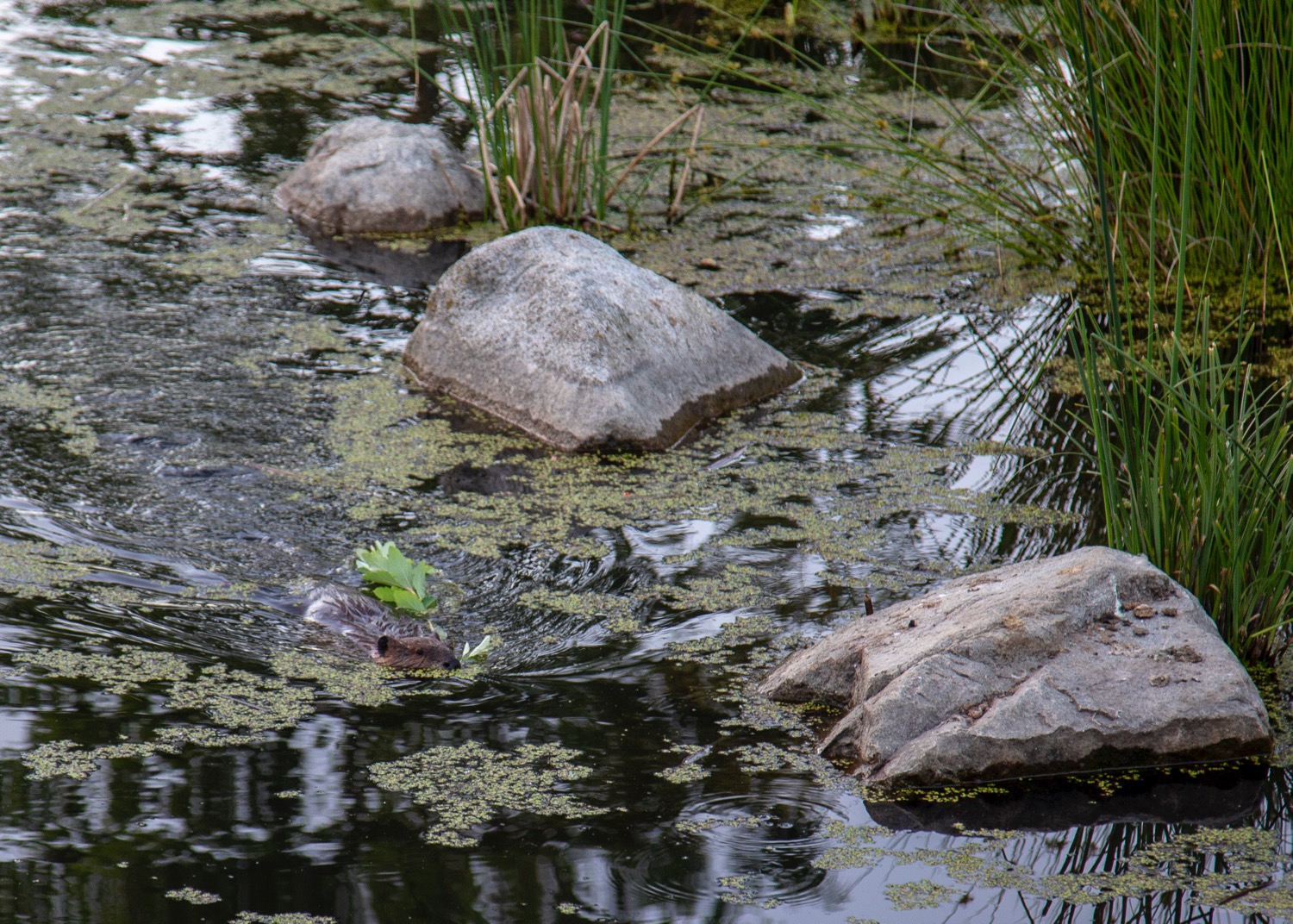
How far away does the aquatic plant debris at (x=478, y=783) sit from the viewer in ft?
8.24

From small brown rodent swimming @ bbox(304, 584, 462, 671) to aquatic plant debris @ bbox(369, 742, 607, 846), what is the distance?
0.34m

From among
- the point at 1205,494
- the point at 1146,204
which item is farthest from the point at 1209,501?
the point at 1146,204

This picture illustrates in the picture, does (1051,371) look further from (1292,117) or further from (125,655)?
(125,655)

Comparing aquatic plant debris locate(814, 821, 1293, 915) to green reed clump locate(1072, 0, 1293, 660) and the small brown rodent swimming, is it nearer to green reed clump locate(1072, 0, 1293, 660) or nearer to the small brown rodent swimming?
green reed clump locate(1072, 0, 1293, 660)

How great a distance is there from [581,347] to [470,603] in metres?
1.27

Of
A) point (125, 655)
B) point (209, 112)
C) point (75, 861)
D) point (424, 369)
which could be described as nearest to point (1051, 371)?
point (424, 369)

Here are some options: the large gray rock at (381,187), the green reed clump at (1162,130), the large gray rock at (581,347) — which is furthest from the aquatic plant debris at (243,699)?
the large gray rock at (381,187)

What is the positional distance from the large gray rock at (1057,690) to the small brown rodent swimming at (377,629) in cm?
90

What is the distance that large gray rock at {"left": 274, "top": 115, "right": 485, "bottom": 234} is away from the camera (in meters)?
6.07

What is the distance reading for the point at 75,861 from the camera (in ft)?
7.60

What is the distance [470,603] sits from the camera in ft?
11.2

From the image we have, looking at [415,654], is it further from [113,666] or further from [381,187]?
[381,187]

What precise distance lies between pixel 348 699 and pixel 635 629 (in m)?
0.72

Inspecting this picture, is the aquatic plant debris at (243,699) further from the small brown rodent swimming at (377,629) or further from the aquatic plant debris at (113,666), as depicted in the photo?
the small brown rodent swimming at (377,629)
